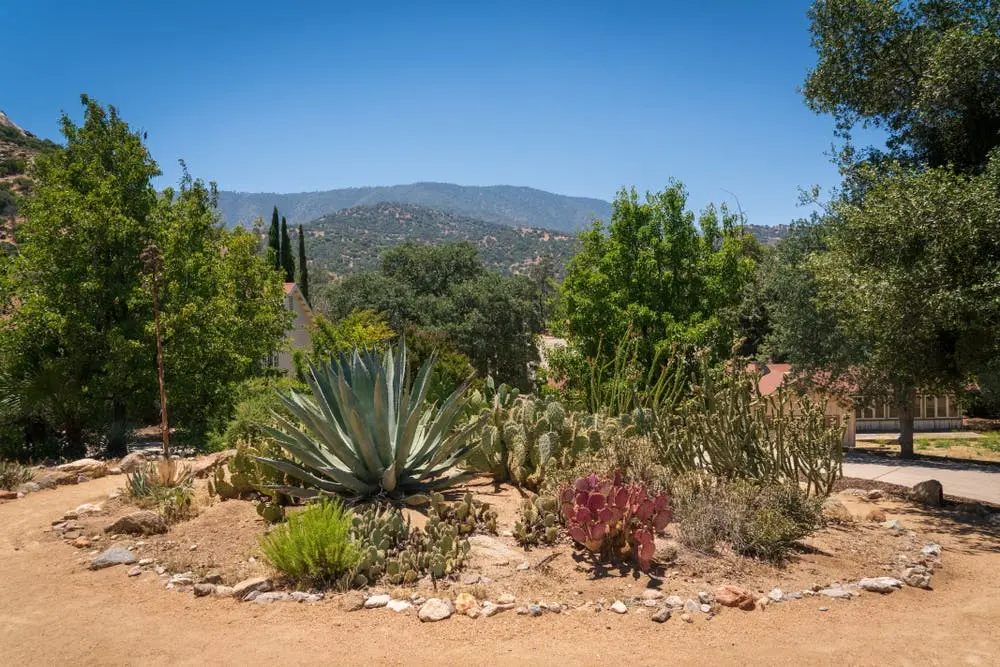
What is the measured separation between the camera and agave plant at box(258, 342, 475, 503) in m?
6.44

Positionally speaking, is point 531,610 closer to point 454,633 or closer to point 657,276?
point 454,633

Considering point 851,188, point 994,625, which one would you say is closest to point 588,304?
point 851,188

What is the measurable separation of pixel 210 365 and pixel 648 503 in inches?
441

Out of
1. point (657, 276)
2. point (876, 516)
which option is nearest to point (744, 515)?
point (876, 516)

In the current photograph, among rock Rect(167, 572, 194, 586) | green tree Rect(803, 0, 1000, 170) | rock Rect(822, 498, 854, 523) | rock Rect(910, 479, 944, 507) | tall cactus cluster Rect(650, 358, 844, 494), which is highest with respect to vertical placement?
green tree Rect(803, 0, 1000, 170)

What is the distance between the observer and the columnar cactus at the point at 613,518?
553 centimetres

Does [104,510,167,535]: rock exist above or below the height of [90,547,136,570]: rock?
above

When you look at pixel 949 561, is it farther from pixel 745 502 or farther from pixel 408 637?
pixel 408 637

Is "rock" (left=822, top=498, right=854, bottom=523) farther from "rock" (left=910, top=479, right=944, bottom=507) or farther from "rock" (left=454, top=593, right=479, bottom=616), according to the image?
"rock" (left=454, top=593, right=479, bottom=616)

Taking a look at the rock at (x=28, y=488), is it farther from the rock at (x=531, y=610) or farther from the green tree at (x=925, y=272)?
the green tree at (x=925, y=272)

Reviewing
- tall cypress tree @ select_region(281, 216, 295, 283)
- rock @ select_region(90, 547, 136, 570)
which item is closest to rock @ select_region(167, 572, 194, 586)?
rock @ select_region(90, 547, 136, 570)

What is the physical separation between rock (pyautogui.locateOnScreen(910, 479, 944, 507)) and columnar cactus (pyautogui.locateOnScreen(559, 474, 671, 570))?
221 inches

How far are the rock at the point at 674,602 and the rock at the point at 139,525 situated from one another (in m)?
4.57

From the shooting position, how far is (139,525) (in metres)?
6.45
